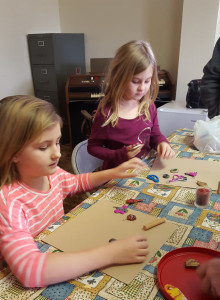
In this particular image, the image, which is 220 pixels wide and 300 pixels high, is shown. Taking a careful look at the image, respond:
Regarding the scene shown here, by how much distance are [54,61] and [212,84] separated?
2.17m

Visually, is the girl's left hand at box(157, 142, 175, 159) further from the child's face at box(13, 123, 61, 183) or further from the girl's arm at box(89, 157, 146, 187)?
the child's face at box(13, 123, 61, 183)

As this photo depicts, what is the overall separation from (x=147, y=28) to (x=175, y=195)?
2.80m

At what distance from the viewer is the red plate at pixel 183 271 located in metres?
0.57

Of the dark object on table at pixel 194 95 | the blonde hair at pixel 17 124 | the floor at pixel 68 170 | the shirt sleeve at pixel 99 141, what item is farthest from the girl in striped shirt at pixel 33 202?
the dark object on table at pixel 194 95

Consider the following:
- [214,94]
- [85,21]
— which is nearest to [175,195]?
[214,94]

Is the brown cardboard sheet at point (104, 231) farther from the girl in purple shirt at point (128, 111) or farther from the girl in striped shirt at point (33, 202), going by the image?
the girl in purple shirt at point (128, 111)

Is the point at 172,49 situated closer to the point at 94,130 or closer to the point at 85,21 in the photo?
the point at 85,21

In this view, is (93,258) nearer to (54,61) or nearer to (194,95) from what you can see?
(194,95)

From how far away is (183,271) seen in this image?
0.63 metres

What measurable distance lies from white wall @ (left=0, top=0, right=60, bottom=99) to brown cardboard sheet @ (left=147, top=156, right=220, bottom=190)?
8.10ft

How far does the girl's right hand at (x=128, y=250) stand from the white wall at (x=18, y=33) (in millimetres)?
2845

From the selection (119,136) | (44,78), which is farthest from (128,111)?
(44,78)

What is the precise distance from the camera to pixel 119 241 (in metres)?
0.68

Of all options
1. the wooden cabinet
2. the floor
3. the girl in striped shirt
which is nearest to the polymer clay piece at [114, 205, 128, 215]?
the girl in striped shirt
